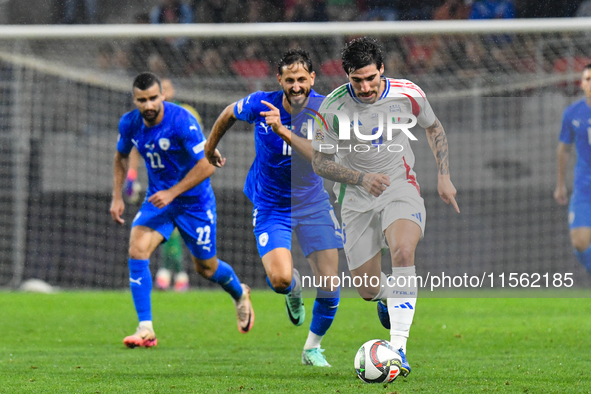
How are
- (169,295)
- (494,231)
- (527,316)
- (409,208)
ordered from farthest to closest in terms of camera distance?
(494,231)
(169,295)
(527,316)
(409,208)

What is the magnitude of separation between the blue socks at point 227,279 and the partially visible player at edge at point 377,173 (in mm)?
1983

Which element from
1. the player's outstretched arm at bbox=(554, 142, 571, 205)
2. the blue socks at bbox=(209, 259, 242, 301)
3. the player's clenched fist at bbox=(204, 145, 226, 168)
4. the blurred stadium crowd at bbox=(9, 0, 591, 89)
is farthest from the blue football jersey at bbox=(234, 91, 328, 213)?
the blurred stadium crowd at bbox=(9, 0, 591, 89)

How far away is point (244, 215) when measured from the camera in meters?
12.5

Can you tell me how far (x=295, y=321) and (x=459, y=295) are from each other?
5633 millimetres

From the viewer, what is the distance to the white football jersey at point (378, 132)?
509cm

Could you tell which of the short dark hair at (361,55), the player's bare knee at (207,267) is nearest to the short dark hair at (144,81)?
the player's bare knee at (207,267)

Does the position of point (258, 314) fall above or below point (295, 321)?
below

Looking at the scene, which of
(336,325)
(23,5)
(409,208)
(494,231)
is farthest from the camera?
(23,5)

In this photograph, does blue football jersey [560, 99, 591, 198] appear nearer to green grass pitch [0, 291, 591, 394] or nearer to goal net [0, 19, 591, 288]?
green grass pitch [0, 291, 591, 394]

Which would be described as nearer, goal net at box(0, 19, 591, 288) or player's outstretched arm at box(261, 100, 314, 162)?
player's outstretched arm at box(261, 100, 314, 162)

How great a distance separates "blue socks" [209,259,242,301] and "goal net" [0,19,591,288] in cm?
425

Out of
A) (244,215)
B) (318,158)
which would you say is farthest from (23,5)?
(318,158)

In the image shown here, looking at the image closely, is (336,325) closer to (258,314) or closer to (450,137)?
(258,314)

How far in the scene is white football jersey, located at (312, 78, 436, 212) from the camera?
16.7 ft
